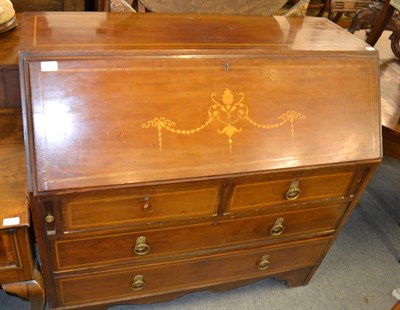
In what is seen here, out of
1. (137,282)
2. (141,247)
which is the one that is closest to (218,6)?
(141,247)

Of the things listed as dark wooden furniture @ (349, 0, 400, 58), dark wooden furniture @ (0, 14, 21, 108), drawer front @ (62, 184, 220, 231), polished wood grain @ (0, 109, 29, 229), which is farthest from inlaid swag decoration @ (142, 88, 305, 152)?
dark wooden furniture @ (349, 0, 400, 58)

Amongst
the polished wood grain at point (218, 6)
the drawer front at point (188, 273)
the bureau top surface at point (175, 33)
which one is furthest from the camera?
the polished wood grain at point (218, 6)

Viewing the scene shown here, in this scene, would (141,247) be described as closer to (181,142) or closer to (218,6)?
(181,142)

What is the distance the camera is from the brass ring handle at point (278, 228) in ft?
5.06

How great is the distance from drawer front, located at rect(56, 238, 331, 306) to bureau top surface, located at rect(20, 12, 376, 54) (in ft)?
2.68

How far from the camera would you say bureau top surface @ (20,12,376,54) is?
1.24 m

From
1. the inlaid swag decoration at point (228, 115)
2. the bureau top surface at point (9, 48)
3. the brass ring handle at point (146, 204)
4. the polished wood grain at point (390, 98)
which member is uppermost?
the inlaid swag decoration at point (228, 115)

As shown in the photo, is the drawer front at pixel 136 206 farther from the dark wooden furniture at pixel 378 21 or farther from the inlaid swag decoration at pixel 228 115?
the dark wooden furniture at pixel 378 21

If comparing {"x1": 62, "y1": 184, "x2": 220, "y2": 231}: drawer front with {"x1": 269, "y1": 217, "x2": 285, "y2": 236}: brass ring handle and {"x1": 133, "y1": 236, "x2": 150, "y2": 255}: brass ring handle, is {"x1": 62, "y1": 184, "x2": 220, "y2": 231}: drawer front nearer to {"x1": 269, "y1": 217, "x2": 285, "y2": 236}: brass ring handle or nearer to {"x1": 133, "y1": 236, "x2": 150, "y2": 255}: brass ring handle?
{"x1": 133, "y1": 236, "x2": 150, "y2": 255}: brass ring handle

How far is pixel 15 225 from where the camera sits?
1105 mm

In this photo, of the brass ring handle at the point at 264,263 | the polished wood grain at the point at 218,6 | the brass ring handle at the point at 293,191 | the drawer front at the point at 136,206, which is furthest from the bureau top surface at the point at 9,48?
the brass ring handle at the point at 264,263

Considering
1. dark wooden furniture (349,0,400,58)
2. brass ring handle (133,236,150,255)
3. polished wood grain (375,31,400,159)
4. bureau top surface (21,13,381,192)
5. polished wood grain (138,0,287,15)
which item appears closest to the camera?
bureau top surface (21,13,381,192)

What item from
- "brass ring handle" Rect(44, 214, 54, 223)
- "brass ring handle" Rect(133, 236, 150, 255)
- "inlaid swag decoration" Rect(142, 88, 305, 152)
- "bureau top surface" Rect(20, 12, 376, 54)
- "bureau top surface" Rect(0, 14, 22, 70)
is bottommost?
"brass ring handle" Rect(133, 236, 150, 255)

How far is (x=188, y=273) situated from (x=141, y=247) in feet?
1.03
